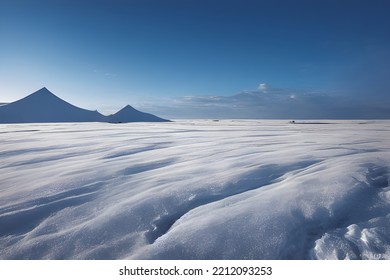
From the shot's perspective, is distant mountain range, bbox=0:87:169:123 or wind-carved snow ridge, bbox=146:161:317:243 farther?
distant mountain range, bbox=0:87:169:123

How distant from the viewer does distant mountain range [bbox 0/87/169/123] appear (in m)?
111

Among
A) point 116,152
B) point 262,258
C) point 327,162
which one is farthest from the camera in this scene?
point 116,152

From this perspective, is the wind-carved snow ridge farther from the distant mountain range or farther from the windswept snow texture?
the distant mountain range

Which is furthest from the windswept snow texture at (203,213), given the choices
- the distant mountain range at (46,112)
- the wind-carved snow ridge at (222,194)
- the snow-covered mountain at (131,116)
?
the snow-covered mountain at (131,116)

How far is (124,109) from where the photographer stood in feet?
497

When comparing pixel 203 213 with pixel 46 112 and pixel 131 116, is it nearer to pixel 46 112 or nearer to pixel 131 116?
pixel 46 112

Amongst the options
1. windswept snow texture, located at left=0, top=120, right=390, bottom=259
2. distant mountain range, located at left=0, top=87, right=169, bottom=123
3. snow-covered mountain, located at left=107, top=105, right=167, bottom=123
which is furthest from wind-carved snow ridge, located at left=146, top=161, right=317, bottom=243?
snow-covered mountain, located at left=107, top=105, right=167, bottom=123

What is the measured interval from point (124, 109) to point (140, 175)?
15750 centimetres

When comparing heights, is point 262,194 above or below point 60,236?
above

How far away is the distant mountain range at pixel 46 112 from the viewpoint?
364 feet

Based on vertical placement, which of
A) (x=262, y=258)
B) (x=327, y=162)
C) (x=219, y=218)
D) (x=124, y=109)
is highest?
(x=124, y=109)

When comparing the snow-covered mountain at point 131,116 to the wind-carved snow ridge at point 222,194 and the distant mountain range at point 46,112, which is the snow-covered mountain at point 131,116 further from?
the wind-carved snow ridge at point 222,194
